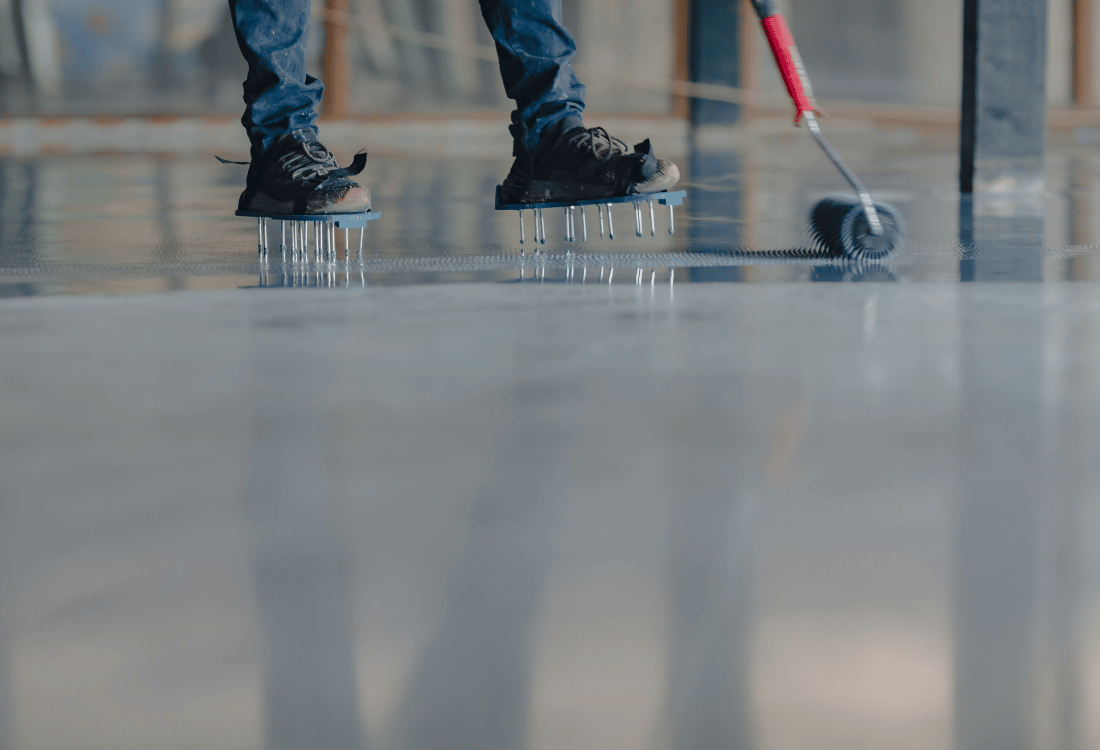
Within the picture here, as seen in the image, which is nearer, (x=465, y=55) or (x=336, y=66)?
(x=336, y=66)

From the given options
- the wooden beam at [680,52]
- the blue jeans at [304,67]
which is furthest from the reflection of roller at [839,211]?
the wooden beam at [680,52]

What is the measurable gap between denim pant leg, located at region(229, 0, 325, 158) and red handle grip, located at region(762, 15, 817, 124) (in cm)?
67

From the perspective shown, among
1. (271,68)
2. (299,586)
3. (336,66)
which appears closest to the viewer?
(299,586)

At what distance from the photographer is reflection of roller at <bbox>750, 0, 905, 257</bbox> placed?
165 centimetres

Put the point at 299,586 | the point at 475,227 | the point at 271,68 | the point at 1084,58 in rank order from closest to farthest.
→ the point at 299,586, the point at 271,68, the point at 475,227, the point at 1084,58

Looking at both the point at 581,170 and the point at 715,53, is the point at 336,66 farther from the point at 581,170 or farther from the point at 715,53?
the point at 581,170

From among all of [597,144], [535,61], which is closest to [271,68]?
[535,61]

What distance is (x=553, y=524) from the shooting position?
2.00ft

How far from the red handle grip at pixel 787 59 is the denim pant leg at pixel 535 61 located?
0.32 m

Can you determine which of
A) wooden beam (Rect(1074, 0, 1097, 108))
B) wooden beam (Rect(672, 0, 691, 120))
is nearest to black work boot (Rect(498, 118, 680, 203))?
wooden beam (Rect(672, 0, 691, 120))

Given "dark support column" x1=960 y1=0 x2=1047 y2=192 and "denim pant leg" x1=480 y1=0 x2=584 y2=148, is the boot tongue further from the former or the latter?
"dark support column" x1=960 y1=0 x2=1047 y2=192

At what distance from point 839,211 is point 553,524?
1240mm

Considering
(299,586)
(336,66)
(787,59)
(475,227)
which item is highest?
(336,66)

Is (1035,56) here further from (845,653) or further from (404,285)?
(845,653)
